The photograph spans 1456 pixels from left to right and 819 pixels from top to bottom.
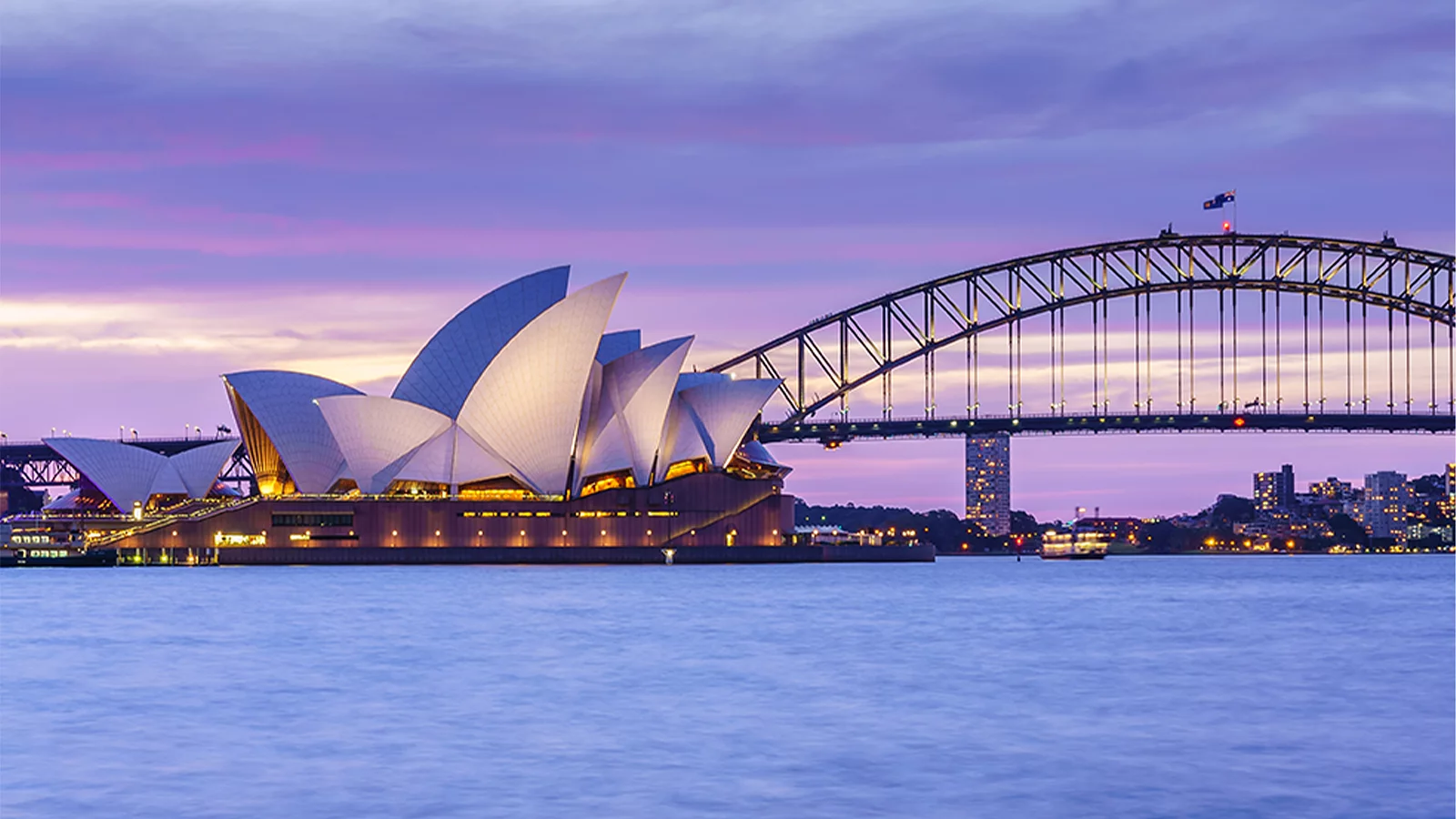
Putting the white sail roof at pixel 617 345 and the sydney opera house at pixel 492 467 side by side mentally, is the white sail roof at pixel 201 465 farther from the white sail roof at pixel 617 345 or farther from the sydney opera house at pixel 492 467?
the white sail roof at pixel 617 345

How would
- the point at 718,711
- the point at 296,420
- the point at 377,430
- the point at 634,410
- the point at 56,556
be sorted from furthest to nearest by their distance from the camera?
the point at 56,556 → the point at 296,420 → the point at 377,430 → the point at 634,410 → the point at 718,711

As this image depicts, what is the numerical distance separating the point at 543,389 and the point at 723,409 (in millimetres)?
13005

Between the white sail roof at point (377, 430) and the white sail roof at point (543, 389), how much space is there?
8.99 ft

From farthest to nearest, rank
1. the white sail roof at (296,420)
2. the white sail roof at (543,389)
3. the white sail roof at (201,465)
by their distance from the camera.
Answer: the white sail roof at (201,465) → the white sail roof at (296,420) → the white sail roof at (543,389)

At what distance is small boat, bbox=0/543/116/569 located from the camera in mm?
96562

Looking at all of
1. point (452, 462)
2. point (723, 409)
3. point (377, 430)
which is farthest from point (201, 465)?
point (723, 409)

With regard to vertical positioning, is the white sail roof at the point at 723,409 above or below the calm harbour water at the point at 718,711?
above

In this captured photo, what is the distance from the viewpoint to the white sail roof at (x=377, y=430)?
91606mm

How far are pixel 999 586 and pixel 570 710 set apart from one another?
54612 mm

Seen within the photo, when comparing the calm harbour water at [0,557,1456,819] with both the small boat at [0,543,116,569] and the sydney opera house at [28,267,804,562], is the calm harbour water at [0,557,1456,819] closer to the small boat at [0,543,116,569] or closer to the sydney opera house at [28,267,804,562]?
the sydney opera house at [28,267,804,562]

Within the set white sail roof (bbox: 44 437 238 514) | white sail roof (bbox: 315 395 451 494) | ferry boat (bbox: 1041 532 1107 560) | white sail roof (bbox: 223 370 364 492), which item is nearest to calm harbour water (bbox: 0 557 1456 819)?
white sail roof (bbox: 315 395 451 494)

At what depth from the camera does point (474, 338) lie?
86875mm

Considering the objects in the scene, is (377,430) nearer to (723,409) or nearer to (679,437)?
(679,437)

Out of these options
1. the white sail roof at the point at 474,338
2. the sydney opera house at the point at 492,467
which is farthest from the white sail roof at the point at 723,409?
the white sail roof at the point at 474,338
